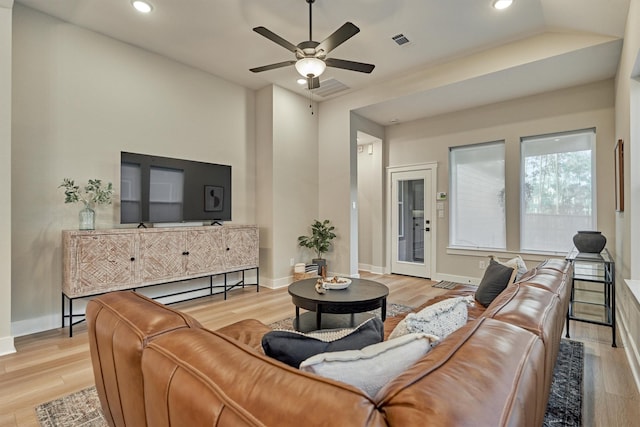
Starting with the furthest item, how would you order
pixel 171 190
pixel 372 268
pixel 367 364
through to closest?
1. pixel 372 268
2. pixel 171 190
3. pixel 367 364

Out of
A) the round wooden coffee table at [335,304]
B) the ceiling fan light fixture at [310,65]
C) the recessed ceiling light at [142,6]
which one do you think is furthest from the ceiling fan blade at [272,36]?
the round wooden coffee table at [335,304]

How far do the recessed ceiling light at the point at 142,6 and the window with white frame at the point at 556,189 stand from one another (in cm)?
503

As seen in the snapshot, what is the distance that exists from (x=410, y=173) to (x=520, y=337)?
5.18m

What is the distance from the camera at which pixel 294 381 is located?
68 cm

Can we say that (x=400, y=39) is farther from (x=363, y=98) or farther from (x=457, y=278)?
(x=457, y=278)

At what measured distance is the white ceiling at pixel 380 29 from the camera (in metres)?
3.15

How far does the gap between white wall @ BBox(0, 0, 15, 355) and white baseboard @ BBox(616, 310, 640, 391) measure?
4.81m

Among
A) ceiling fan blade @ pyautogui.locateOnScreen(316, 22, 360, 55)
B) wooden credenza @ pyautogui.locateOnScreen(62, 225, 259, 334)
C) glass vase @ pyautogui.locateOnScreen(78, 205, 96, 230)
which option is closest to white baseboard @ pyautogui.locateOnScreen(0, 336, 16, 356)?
wooden credenza @ pyautogui.locateOnScreen(62, 225, 259, 334)

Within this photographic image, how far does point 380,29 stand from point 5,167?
382cm

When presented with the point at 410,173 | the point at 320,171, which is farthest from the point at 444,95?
the point at 320,171

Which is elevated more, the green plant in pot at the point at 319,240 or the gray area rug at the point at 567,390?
the green plant in pot at the point at 319,240

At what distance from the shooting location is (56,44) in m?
3.36

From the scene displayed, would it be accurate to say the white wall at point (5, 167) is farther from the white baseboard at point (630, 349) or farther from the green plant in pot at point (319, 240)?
the white baseboard at point (630, 349)

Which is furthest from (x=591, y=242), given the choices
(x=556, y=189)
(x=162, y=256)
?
(x=162, y=256)
